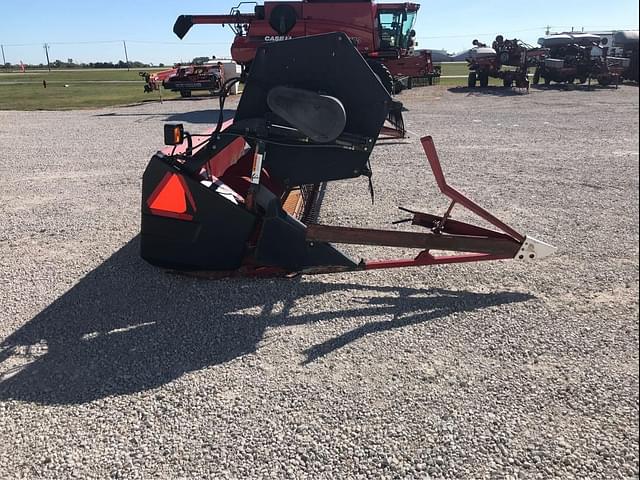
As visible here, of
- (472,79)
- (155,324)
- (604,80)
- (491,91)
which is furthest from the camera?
(472,79)

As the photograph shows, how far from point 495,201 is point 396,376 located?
150 inches

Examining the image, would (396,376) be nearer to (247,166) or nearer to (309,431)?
(309,431)

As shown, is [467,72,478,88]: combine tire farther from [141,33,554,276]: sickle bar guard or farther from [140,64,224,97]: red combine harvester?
[141,33,554,276]: sickle bar guard

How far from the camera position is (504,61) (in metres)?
23.4

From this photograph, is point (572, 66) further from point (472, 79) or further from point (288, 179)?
point (288, 179)

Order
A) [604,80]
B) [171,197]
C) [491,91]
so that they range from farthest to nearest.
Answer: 1. [604,80]
2. [491,91]
3. [171,197]

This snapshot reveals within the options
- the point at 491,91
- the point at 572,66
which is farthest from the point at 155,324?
the point at 572,66

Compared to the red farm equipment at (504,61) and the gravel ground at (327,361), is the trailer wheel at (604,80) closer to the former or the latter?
the red farm equipment at (504,61)

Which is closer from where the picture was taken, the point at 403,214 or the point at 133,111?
the point at 403,214

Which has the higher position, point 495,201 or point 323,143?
point 323,143

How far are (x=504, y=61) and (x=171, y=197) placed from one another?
23294mm

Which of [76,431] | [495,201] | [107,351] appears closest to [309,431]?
[76,431]

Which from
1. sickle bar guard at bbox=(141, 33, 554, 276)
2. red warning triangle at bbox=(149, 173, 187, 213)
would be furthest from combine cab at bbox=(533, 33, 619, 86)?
red warning triangle at bbox=(149, 173, 187, 213)

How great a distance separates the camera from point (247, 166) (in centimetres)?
454
